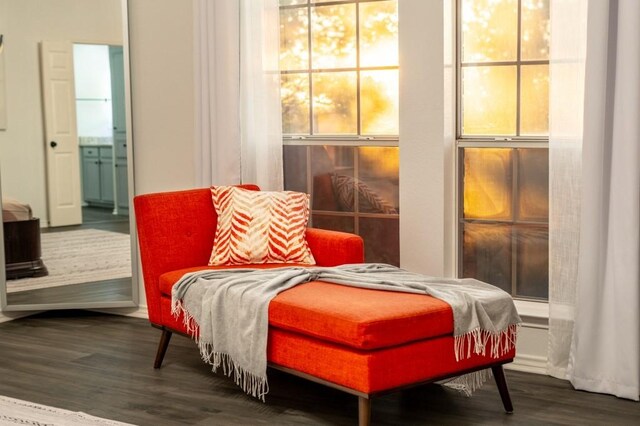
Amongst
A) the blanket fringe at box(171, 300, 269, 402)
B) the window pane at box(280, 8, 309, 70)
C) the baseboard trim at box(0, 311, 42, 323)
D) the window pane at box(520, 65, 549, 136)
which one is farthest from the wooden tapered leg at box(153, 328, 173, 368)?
the window pane at box(520, 65, 549, 136)

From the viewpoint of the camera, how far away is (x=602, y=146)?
3836 millimetres

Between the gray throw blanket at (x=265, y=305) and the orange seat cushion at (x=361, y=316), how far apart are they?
72 mm

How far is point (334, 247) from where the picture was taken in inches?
171

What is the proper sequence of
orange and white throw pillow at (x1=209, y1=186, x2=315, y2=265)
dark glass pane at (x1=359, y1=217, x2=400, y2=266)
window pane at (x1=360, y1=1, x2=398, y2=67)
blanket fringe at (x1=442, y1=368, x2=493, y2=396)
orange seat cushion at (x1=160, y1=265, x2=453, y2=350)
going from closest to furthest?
orange seat cushion at (x1=160, y1=265, x2=453, y2=350) < blanket fringe at (x1=442, y1=368, x2=493, y2=396) < orange and white throw pillow at (x1=209, y1=186, x2=315, y2=265) < window pane at (x1=360, y1=1, x2=398, y2=67) < dark glass pane at (x1=359, y1=217, x2=400, y2=266)

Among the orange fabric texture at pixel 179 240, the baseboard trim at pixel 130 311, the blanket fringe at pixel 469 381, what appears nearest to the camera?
the blanket fringe at pixel 469 381

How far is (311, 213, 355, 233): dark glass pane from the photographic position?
495 cm

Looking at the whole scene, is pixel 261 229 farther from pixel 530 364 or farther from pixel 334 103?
pixel 530 364

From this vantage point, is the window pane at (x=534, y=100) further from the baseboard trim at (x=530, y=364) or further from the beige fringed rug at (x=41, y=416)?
the beige fringed rug at (x=41, y=416)

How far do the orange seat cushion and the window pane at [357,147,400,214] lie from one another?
1.18m

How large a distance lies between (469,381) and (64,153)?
9.29ft

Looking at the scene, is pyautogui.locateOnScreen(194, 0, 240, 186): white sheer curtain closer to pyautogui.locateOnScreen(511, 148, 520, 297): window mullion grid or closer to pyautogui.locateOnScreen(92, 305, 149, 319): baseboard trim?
pyautogui.locateOnScreen(92, 305, 149, 319): baseboard trim

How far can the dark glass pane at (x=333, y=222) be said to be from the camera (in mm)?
4953

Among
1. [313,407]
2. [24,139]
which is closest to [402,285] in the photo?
[313,407]

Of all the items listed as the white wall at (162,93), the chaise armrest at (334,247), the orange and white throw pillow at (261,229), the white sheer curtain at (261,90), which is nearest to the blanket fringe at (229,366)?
the orange and white throw pillow at (261,229)
